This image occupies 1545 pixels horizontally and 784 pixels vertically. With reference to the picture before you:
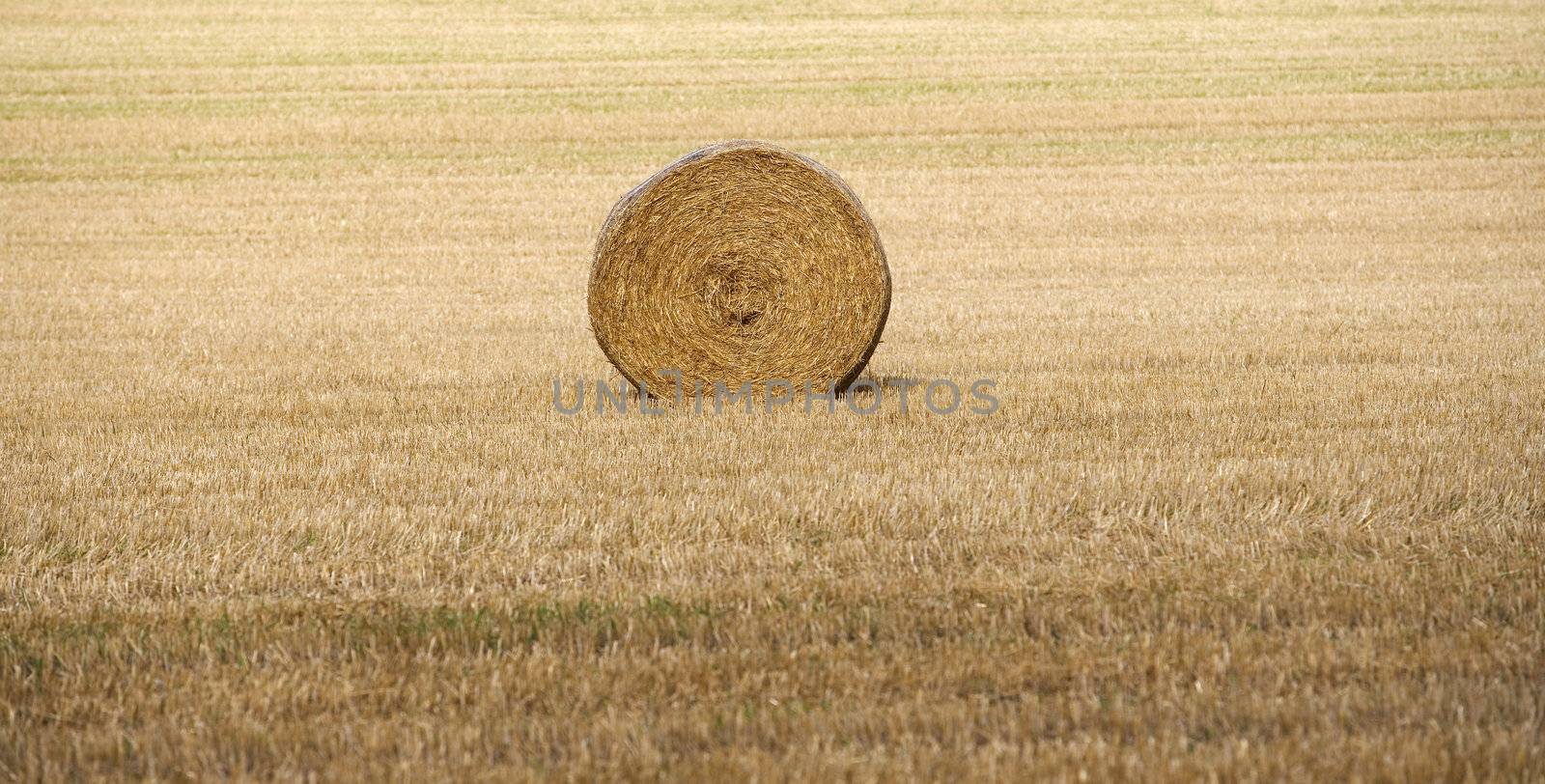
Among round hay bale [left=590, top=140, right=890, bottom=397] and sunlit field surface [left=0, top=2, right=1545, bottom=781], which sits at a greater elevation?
round hay bale [left=590, top=140, right=890, bottom=397]

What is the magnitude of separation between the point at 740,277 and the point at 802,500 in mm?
2690

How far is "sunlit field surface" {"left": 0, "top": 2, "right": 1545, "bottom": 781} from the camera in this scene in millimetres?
4023

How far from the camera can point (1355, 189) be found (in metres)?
18.7

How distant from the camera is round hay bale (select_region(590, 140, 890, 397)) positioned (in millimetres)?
8656

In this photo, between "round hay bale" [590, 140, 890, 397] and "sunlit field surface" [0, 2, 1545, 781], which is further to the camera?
"round hay bale" [590, 140, 890, 397]

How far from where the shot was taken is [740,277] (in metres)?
8.75

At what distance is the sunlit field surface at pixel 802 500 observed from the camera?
13.2ft

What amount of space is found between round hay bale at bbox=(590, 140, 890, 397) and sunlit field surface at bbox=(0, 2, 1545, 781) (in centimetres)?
57

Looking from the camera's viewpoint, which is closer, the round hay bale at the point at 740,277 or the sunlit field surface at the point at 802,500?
the sunlit field surface at the point at 802,500

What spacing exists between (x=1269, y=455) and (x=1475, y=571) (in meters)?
1.87

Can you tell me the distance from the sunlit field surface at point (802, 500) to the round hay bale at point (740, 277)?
57 cm

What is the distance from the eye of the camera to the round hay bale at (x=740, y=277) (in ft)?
28.4

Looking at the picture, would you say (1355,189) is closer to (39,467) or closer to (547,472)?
(547,472)

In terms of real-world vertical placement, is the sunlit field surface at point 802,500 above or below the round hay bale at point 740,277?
below
